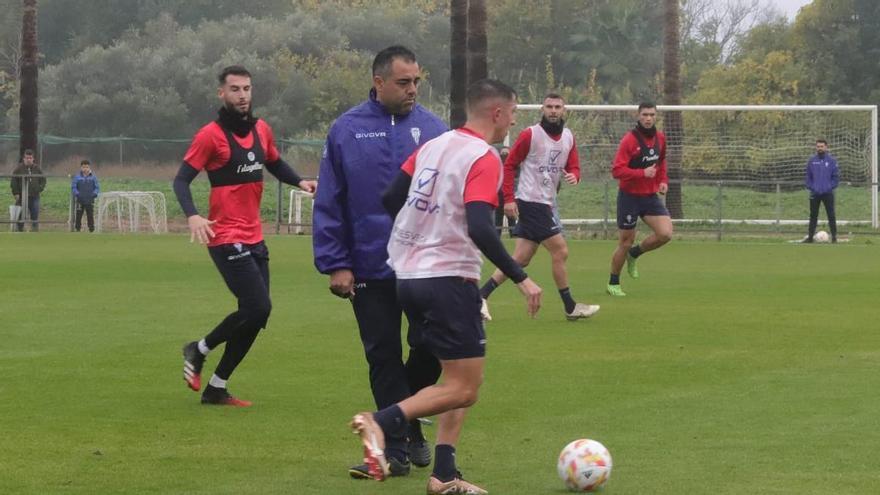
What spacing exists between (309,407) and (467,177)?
11.2 feet

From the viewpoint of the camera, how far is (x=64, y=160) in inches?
2251

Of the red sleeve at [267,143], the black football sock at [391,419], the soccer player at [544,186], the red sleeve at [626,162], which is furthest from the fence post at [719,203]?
→ the black football sock at [391,419]

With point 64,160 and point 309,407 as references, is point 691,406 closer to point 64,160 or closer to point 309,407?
point 309,407

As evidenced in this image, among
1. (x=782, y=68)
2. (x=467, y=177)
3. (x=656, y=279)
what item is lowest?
(x=656, y=279)

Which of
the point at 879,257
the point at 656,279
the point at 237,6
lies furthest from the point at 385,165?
the point at 237,6

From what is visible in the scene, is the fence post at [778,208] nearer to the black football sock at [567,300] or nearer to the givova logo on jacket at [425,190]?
the black football sock at [567,300]

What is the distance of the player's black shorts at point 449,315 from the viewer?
6918 mm

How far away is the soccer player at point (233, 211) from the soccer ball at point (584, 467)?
3.29 meters

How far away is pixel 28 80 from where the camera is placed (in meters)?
38.7

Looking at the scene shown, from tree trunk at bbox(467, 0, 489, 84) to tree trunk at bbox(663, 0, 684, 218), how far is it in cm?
470

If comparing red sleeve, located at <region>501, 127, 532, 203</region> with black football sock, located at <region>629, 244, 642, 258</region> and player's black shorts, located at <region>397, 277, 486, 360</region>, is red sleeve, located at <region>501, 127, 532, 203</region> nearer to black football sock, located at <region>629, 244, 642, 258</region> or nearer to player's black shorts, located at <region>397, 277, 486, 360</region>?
black football sock, located at <region>629, 244, 642, 258</region>

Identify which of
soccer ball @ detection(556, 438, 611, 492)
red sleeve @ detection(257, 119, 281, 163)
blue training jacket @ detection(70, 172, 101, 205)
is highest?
red sleeve @ detection(257, 119, 281, 163)

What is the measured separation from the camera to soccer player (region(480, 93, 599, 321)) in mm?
15375

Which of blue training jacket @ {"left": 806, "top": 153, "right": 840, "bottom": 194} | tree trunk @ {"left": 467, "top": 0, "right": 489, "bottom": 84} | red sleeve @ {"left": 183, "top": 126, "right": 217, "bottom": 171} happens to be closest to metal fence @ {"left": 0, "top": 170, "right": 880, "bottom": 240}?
blue training jacket @ {"left": 806, "top": 153, "right": 840, "bottom": 194}
